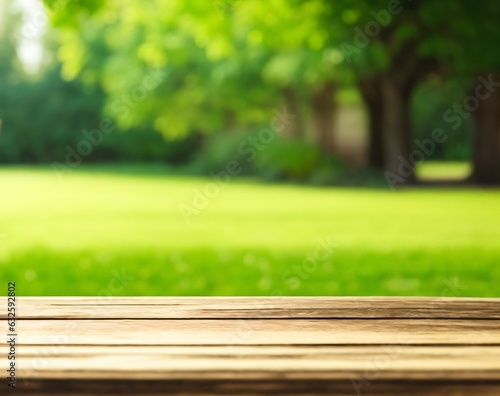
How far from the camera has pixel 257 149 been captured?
28688 mm

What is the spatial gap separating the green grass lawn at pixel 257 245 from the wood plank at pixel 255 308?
13.9ft

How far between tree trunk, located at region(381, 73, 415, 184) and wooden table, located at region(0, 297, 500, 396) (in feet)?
68.2

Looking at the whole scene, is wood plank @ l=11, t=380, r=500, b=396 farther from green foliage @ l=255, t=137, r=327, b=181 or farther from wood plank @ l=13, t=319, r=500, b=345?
green foliage @ l=255, t=137, r=327, b=181

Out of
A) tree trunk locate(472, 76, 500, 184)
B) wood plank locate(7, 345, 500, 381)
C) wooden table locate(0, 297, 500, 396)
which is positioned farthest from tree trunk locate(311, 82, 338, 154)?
wood plank locate(7, 345, 500, 381)

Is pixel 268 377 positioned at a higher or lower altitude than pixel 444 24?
lower

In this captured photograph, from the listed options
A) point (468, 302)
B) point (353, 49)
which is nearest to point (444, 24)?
point (353, 49)

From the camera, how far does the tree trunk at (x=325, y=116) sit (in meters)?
28.2

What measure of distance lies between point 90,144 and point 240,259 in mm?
38944

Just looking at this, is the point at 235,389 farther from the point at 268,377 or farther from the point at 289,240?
the point at 289,240

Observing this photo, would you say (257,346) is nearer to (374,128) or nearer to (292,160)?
(292,160)

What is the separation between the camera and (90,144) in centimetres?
4672

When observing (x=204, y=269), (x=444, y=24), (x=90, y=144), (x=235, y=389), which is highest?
(x=90, y=144)

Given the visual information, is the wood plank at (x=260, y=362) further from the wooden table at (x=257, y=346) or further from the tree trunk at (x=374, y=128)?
the tree trunk at (x=374, y=128)

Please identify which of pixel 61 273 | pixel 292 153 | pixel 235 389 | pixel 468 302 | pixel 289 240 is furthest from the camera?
pixel 292 153
